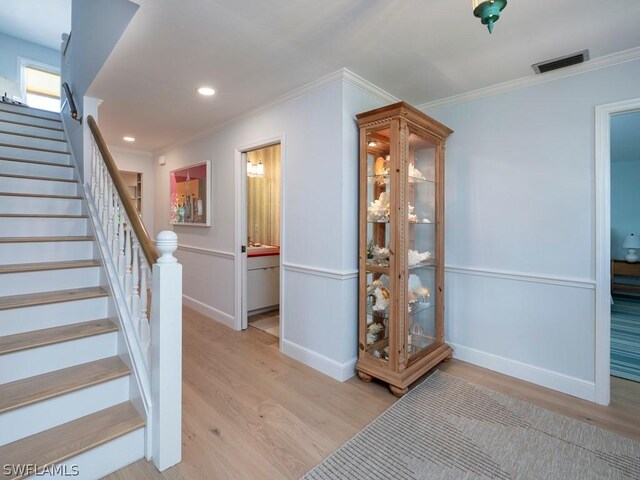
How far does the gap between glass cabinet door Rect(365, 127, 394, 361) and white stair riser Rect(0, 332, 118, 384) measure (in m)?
1.79

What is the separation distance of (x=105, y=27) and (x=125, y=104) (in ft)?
3.12

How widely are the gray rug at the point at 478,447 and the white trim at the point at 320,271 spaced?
96 cm

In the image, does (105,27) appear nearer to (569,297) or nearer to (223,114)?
(223,114)

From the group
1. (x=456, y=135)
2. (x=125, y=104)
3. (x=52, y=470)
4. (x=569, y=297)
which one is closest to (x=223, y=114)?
(x=125, y=104)

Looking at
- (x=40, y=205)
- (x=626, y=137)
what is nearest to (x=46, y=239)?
(x=40, y=205)

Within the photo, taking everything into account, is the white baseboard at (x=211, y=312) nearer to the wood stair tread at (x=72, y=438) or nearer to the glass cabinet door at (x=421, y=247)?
the wood stair tread at (x=72, y=438)

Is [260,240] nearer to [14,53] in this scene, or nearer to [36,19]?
[36,19]

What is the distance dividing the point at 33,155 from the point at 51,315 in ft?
6.79

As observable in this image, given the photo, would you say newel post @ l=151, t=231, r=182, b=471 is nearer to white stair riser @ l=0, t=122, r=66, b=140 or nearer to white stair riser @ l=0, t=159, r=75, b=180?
white stair riser @ l=0, t=159, r=75, b=180

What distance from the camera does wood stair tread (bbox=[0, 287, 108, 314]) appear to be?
1781mm

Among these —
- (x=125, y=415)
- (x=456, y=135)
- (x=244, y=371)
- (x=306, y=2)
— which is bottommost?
(x=244, y=371)

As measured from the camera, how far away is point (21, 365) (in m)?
1.59

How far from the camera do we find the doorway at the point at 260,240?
348 centimetres
